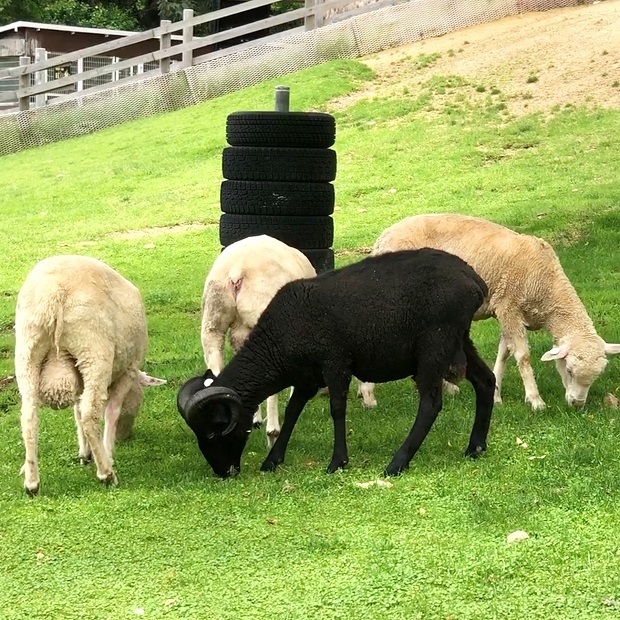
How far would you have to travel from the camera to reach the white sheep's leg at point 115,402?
7410 millimetres

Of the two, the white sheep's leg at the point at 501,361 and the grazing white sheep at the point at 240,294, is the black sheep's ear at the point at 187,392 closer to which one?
the grazing white sheep at the point at 240,294

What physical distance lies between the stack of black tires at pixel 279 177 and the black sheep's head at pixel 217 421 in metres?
3.42

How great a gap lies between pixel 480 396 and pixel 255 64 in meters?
21.6

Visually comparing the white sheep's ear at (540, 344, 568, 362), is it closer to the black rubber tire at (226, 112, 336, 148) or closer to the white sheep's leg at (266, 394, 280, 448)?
the white sheep's leg at (266, 394, 280, 448)

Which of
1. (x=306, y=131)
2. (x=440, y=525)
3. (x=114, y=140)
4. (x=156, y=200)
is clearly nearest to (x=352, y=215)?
(x=156, y=200)

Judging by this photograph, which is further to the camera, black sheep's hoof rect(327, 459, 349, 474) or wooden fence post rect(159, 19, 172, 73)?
wooden fence post rect(159, 19, 172, 73)

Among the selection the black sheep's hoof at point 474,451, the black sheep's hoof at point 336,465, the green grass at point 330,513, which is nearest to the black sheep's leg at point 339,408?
the black sheep's hoof at point 336,465

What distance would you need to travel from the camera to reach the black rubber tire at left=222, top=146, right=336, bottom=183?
10.1 meters

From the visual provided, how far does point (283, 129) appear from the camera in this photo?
10.0 metres

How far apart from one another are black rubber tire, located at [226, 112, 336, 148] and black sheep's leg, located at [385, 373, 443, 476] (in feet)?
13.5

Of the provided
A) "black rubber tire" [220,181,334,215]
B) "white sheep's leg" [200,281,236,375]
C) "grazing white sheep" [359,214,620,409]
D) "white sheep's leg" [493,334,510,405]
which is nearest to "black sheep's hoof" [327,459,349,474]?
"white sheep's leg" [200,281,236,375]

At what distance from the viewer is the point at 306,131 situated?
1009 cm

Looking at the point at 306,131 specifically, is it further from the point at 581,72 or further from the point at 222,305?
the point at 581,72

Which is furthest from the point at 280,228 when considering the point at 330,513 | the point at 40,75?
the point at 40,75
